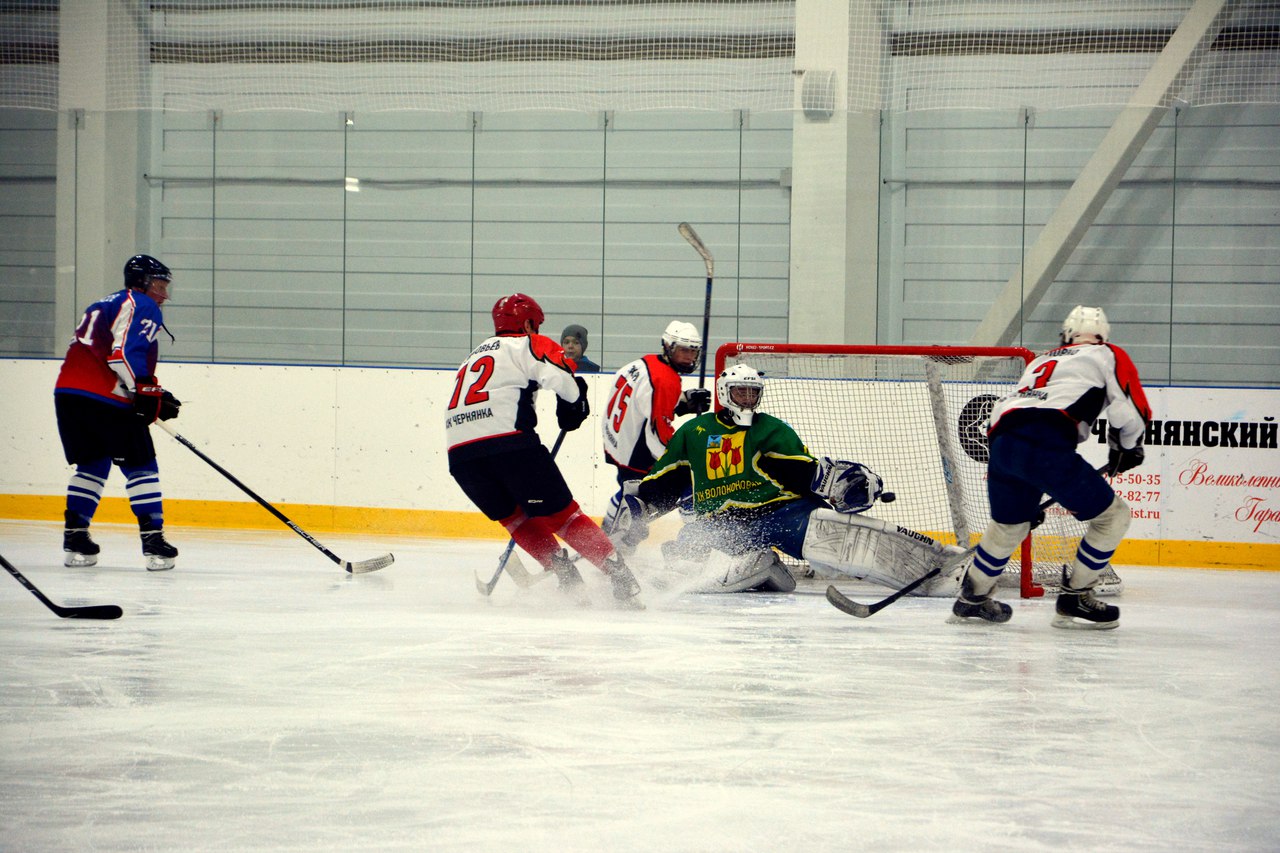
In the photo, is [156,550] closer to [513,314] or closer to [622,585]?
[513,314]

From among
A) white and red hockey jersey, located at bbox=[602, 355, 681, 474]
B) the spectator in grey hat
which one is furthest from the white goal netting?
white and red hockey jersey, located at bbox=[602, 355, 681, 474]

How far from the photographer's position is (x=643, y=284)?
8398mm

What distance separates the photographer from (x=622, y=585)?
4.69 meters

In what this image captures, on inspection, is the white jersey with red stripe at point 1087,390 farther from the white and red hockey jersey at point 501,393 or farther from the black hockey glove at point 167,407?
the black hockey glove at point 167,407

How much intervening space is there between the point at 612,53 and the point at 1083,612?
539 centimetres

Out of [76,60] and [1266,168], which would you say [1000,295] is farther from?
[76,60]

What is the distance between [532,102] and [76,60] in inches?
119

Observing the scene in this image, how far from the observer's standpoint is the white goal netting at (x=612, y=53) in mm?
7840

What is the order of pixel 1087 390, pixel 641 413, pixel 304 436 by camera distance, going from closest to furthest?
pixel 1087 390, pixel 641 413, pixel 304 436

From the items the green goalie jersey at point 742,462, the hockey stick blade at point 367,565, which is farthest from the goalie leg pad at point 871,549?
the hockey stick blade at point 367,565

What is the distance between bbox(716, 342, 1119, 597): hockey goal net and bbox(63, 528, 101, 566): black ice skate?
2757mm

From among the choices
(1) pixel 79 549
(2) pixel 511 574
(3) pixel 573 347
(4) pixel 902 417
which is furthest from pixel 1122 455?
(1) pixel 79 549

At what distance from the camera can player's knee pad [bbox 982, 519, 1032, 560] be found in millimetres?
4285

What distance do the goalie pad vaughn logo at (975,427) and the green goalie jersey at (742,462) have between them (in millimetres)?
1618
